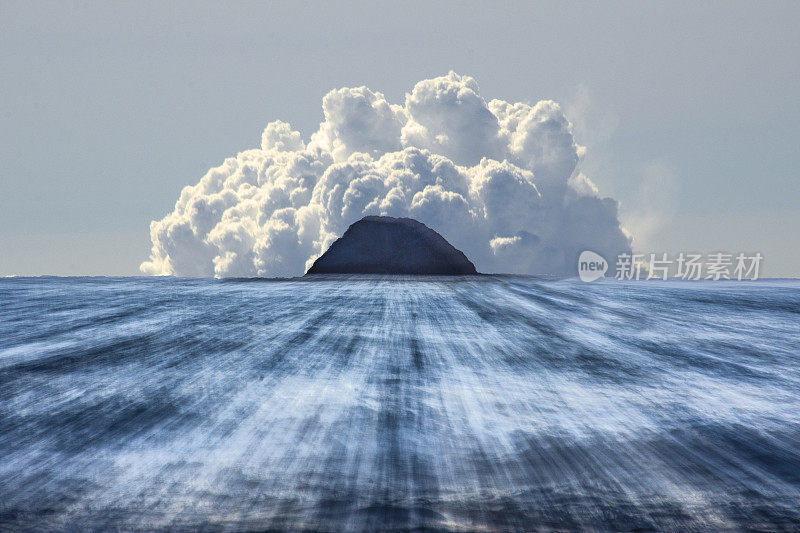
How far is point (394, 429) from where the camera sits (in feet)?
12.6

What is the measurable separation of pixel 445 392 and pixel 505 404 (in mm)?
583

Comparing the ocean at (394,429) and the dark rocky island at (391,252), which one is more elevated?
the dark rocky island at (391,252)

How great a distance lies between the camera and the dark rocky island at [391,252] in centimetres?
3794

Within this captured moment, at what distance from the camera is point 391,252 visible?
39625 millimetres

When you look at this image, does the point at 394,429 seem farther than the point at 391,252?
No

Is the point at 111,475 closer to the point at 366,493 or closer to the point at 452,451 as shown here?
the point at 366,493

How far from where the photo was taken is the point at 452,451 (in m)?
3.45

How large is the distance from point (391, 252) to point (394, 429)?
118ft

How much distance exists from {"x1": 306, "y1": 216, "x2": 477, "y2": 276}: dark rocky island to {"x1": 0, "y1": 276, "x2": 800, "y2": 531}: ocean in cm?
2939

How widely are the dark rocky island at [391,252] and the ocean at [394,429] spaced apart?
2939 cm

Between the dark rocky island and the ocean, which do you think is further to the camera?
the dark rocky island

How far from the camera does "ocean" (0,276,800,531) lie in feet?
8.82

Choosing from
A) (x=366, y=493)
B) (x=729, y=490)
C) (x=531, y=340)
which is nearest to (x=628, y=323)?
(x=531, y=340)

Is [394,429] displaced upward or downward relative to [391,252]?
downward
